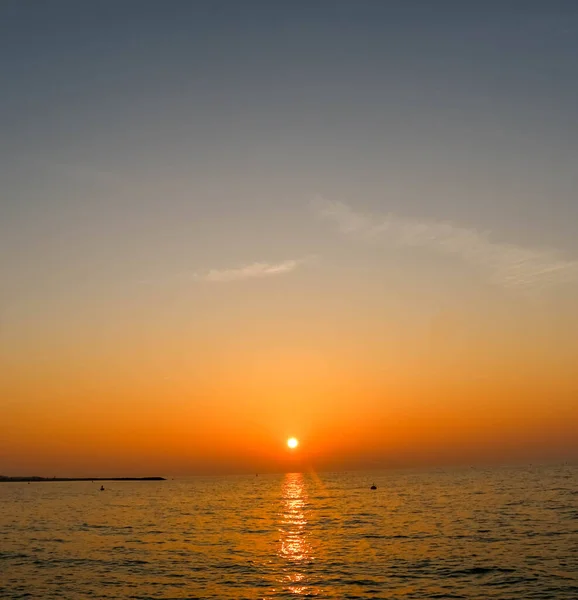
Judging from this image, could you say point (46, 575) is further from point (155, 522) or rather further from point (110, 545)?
point (155, 522)

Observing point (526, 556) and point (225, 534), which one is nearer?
point (526, 556)

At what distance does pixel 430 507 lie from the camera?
10456 centimetres

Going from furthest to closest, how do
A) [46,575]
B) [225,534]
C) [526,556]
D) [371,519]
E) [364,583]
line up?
[371,519]
[225,534]
[526,556]
[46,575]
[364,583]

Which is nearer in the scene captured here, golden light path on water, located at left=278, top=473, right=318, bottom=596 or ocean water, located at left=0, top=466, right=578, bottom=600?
ocean water, located at left=0, top=466, right=578, bottom=600

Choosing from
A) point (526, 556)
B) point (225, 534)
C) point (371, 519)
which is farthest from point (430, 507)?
point (526, 556)

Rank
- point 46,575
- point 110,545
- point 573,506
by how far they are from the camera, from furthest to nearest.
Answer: point 573,506
point 110,545
point 46,575

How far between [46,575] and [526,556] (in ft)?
141

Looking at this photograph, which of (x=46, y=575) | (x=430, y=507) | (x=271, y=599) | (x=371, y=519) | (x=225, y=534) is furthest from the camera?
(x=430, y=507)

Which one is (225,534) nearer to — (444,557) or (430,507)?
(444,557)

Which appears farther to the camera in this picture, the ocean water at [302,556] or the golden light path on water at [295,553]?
the golden light path on water at [295,553]

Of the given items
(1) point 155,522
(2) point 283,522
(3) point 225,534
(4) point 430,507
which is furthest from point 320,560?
(4) point 430,507

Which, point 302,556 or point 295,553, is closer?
point 302,556

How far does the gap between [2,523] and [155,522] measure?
985 inches

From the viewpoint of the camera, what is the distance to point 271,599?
38688mm
